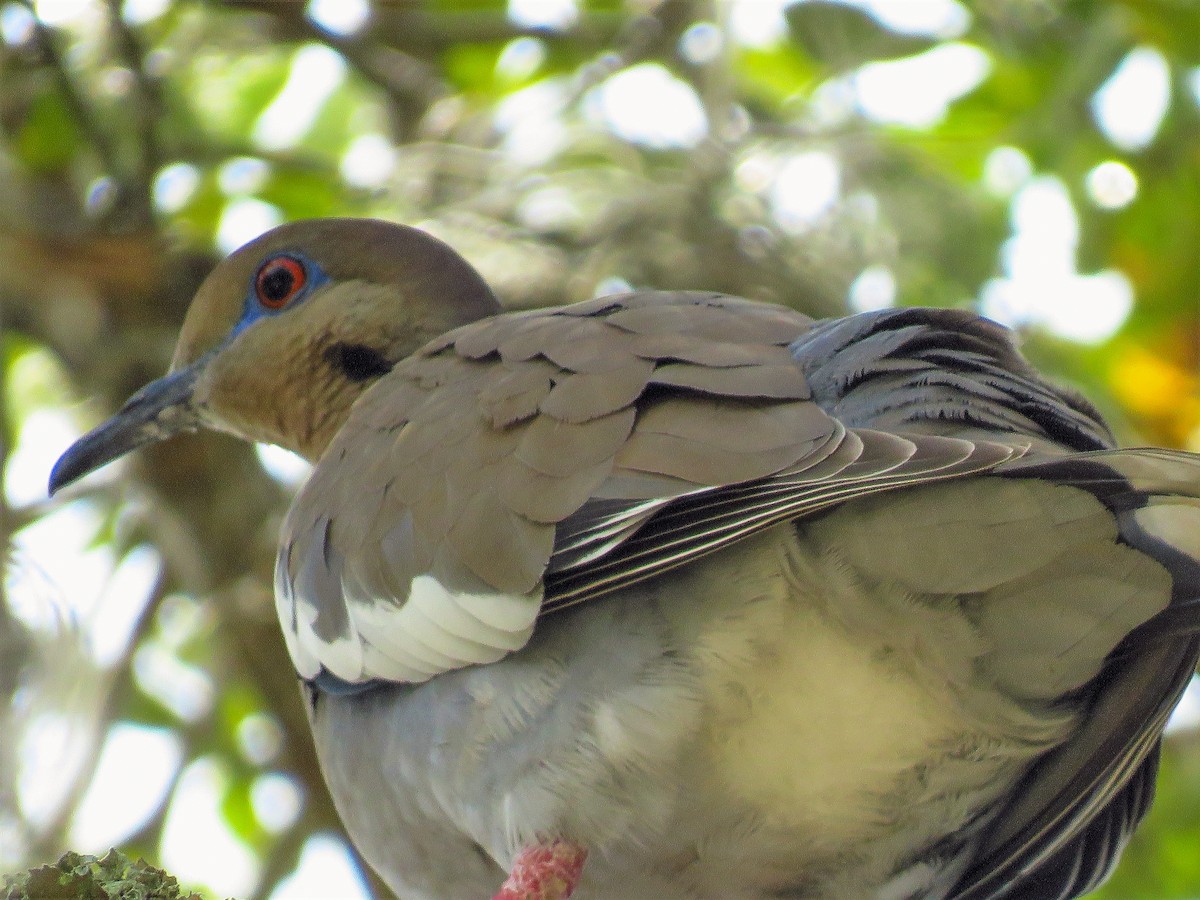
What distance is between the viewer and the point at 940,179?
17.2ft

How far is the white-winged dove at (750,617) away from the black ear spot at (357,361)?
0.82m

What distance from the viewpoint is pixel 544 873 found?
2.65m

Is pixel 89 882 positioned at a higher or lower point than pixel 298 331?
higher

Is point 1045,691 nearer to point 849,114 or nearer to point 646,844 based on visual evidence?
point 646,844

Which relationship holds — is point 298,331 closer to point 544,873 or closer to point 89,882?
point 544,873

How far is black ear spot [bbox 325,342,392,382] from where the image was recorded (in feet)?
12.8

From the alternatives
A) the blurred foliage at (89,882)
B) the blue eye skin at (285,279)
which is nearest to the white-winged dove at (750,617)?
the blurred foliage at (89,882)

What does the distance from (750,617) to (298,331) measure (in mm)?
1751

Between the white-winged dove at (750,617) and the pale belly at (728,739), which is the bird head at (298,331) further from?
the pale belly at (728,739)

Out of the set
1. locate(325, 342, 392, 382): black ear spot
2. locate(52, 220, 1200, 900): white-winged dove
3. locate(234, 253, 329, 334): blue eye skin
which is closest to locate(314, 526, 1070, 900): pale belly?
locate(52, 220, 1200, 900): white-winged dove

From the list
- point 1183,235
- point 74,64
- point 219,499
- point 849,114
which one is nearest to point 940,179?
point 849,114

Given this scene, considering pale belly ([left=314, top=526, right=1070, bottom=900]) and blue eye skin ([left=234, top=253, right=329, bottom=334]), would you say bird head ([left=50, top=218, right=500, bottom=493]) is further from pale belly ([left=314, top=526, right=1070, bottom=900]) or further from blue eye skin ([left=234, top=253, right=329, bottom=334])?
pale belly ([left=314, top=526, right=1070, bottom=900])

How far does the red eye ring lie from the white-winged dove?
100 cm

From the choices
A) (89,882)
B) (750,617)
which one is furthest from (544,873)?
(89,882)
